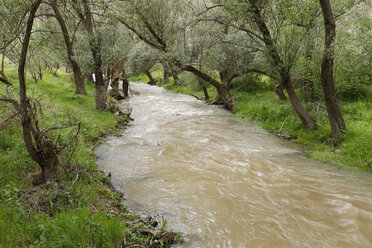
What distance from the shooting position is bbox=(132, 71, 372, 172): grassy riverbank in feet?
32.3

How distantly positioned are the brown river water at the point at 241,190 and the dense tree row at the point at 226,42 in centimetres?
314

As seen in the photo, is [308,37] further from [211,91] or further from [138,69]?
[211,91]

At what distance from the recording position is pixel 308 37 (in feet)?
39.8

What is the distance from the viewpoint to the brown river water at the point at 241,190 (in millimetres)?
5491

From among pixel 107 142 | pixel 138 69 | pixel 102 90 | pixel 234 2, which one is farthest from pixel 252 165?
pixel 138 69

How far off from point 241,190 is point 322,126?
7704 millimetres

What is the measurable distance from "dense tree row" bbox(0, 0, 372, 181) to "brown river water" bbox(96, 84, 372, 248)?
3140mm

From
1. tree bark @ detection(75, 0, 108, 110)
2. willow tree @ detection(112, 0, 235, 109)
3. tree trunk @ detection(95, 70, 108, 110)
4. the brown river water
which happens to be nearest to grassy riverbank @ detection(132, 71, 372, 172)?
the brown river water

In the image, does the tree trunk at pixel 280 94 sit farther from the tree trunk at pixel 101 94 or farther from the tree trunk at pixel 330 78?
the tree trunk at pixel 101 94

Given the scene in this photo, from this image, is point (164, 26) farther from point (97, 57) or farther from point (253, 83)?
point (253, 83)

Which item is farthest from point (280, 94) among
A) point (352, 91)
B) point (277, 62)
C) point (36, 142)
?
point (36, 142)

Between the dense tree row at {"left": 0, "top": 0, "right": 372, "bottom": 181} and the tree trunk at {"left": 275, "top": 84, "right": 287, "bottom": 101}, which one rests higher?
the dense tree row at {"left": 0, "top": 0, "right": 372, "bottom": 181}

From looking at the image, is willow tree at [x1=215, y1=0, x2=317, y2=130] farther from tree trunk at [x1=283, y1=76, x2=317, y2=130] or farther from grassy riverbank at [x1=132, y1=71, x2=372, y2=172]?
grassy riverbank at [x1=132, y1=71, x2=372, y2=172]

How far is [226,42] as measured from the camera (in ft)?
44.8
